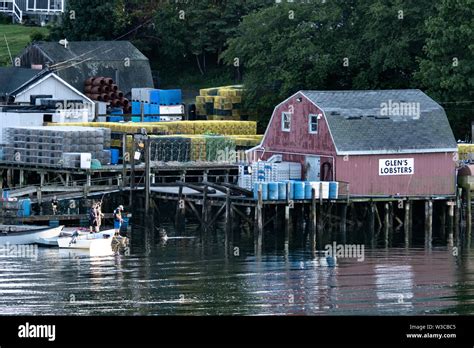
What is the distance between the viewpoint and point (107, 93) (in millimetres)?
87812

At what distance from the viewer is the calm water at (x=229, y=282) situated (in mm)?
33094

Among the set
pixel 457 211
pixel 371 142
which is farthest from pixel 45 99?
pixel 457 211

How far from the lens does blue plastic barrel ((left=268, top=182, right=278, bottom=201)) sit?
2146 inches

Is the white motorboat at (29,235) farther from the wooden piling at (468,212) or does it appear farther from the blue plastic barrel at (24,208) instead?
the wooden piling at (468,212)

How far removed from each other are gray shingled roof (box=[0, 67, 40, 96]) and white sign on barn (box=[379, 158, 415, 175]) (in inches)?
1316

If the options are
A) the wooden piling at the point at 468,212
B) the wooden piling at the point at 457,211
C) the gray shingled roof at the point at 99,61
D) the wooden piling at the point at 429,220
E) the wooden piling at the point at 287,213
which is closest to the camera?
the wooden piling at the point at 287,213

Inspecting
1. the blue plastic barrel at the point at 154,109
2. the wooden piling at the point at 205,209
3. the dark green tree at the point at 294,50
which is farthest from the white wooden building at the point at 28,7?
the wooden piling at the point at 205,209

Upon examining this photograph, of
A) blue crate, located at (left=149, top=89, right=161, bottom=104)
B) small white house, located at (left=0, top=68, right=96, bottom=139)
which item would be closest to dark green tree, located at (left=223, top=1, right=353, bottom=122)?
blue crate, located at (left=149, top=89, right=161, bottom=104)

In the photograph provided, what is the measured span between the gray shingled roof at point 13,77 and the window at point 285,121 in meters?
28.0

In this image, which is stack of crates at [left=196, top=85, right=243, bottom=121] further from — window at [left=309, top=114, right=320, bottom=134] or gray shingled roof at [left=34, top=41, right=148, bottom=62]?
window at [left=309, top=114, right=320, bottom=134]

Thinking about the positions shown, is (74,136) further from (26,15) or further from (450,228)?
(26,15)

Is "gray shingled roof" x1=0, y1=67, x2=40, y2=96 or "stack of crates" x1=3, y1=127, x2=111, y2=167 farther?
"gray shingled roof" x1=0, y1=67, x2=40, y2=96

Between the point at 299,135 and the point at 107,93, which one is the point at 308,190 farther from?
the point at 107,93

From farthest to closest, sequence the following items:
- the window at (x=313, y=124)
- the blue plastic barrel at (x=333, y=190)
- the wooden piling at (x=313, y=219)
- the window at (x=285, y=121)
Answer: the window at (x=285, y=121) → the window at (x=313, y=124) → the blue plastic barrel at (x=333, y=190) → the wooden piling at (x=313, y=219)
